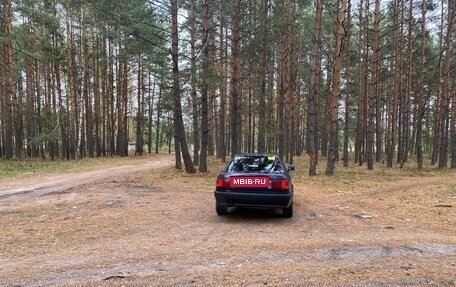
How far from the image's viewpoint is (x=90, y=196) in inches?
460

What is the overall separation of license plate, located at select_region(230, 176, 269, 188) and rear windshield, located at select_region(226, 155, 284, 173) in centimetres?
32

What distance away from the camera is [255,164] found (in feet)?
27.8

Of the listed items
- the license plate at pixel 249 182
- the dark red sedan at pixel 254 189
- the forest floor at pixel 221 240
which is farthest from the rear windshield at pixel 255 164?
the forest floor at pixel 221 240

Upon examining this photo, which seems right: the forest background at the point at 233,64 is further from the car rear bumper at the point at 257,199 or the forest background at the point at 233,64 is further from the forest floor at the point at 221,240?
the car rear bumper at the point at 257,199

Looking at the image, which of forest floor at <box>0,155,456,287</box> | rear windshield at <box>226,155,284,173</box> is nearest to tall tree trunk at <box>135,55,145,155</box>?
forest floor at <box>0,155,456,287</box>

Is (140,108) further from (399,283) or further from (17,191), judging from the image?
(399,283)

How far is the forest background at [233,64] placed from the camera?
1775 cm

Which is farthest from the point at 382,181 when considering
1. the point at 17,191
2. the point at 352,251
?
the point at 17,191

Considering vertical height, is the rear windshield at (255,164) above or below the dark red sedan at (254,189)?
above

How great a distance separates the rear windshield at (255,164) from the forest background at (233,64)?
25.3ft

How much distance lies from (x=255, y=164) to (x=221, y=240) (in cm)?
243

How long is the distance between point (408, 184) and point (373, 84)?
7514 millimetres

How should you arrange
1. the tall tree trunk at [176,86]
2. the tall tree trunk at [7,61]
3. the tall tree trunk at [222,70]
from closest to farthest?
the tall tree trunk at [176,86] < the tall tree trunk at [222,70] < the tall tree trunk at [7,61]

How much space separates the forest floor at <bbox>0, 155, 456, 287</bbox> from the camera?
473 cm
